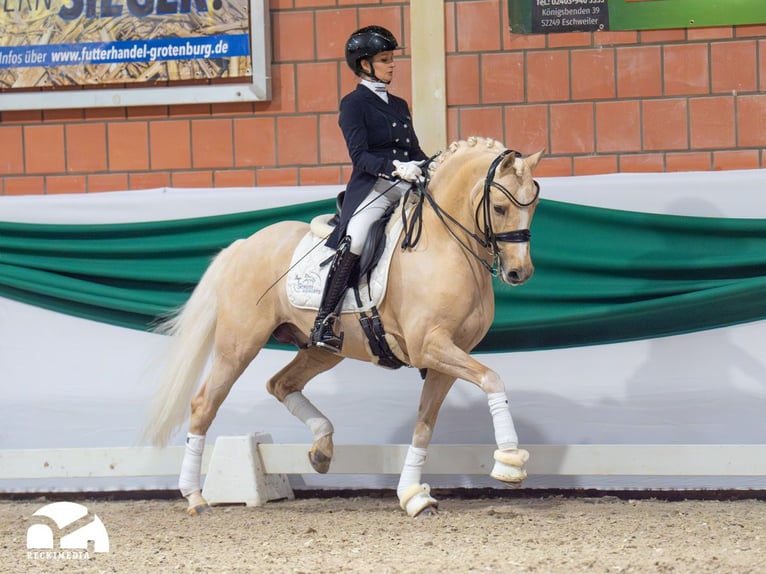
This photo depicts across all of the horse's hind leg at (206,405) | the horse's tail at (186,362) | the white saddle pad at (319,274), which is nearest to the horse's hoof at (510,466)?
the white saddle pad at (319,274)

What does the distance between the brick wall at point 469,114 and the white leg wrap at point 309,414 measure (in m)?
1.25

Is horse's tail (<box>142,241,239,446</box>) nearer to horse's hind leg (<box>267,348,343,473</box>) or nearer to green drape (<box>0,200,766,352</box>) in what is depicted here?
horse's hind leg (<box>267,348,343,473</box>)

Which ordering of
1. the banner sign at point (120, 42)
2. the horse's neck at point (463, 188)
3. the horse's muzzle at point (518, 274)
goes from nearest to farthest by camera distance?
the horse's muzzle at point (518, 274)
the horse's neck at point (463, 188)
the banner sign at point (120, 42)

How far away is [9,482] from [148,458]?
3.19 feet

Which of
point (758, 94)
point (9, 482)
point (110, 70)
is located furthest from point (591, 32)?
point (9, 482)

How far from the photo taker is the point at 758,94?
5.42 m

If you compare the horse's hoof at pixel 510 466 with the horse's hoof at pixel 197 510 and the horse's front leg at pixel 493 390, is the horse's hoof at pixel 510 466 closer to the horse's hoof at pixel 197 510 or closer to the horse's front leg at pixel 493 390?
the horse's front leg at pixel 493 390

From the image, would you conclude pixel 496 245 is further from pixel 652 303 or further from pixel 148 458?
pixel 148 458

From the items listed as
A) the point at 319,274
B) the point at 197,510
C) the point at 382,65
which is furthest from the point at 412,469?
the point at 382,65

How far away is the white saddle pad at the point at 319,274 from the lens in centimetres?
462

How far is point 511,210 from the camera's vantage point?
432 cm

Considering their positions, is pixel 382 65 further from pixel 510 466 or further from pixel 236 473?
pixel 236 473

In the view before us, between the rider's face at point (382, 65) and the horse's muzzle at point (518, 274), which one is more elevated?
the rider's face at point (382, 65)

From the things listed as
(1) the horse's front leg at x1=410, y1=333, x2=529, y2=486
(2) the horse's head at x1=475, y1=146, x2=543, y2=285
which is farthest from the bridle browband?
(1) the horse's front leg at x1=410, y1=333, x2=529, y2=486
